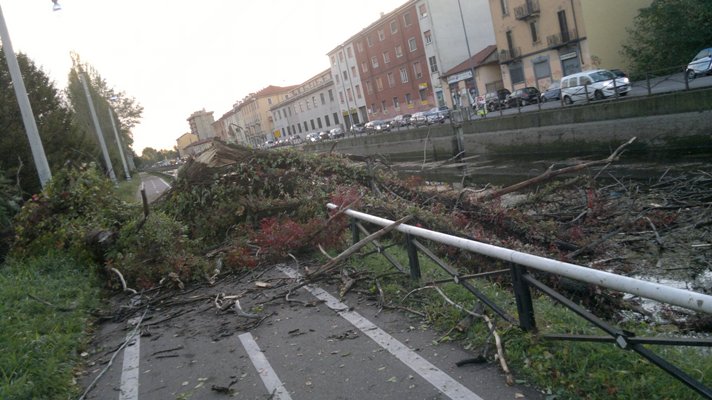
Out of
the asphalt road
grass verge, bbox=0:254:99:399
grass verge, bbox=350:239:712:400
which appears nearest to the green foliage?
grass verge, bbox=0:254:99:399

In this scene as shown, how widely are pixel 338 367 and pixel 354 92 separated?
77215 mm

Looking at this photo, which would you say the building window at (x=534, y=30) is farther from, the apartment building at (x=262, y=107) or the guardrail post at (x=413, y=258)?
the apartment building at (x=262, y=107)

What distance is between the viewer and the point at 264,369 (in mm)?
4609

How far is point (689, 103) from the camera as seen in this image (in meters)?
18.9

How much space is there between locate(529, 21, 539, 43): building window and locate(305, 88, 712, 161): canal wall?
15.4 metres

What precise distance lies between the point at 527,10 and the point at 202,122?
434 ft

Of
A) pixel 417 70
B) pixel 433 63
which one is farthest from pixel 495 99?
pixel 417 70

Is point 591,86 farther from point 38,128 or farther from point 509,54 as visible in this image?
point 38,128

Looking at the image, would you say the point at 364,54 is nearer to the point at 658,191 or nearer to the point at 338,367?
the point at 658,191

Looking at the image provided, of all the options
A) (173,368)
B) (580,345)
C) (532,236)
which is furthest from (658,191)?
(173,368)

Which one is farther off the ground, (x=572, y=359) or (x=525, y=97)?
(x=525, y=97)

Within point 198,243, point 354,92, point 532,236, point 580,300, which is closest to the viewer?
point 580,300

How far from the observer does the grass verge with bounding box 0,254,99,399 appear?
15.7 feet

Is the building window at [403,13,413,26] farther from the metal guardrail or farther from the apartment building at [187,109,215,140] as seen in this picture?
the apartment building at [187,109,215,140]
